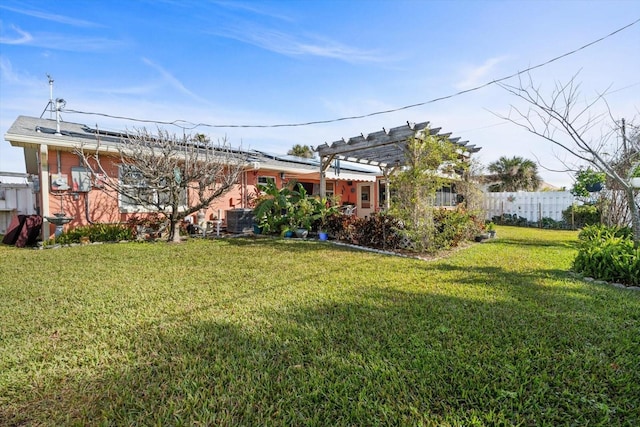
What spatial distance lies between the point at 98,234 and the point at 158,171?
11.2 feet

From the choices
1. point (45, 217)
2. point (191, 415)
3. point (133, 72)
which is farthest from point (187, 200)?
point (191, 415)

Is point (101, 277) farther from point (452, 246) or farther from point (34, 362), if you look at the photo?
point (452, 246)

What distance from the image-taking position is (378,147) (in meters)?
13.5

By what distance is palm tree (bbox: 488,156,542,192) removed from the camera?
26812 mm

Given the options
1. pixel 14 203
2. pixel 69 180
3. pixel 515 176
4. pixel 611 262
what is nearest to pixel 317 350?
pixel 611 262

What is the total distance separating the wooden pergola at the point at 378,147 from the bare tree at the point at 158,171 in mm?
4453

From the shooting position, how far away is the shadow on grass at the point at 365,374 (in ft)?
8.29

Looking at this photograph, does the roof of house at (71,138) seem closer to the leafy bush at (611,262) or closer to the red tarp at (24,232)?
the red tarp at (24,232)

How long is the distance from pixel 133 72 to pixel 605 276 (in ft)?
60.9

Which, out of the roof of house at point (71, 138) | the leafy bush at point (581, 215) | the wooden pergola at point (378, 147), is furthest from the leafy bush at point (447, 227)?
the leafy bush at point (581, 215)

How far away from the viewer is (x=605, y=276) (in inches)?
248

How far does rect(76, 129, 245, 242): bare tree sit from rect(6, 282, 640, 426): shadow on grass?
27.3 ft

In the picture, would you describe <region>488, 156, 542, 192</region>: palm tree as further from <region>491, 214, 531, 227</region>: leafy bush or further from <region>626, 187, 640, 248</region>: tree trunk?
<region>626, 187, 640, 248</region>: tree trunk

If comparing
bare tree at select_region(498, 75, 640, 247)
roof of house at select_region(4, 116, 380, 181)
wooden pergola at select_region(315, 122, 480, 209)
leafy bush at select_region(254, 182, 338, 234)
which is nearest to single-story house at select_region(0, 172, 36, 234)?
roof of house at select_region(4, 116, 380, 181)
